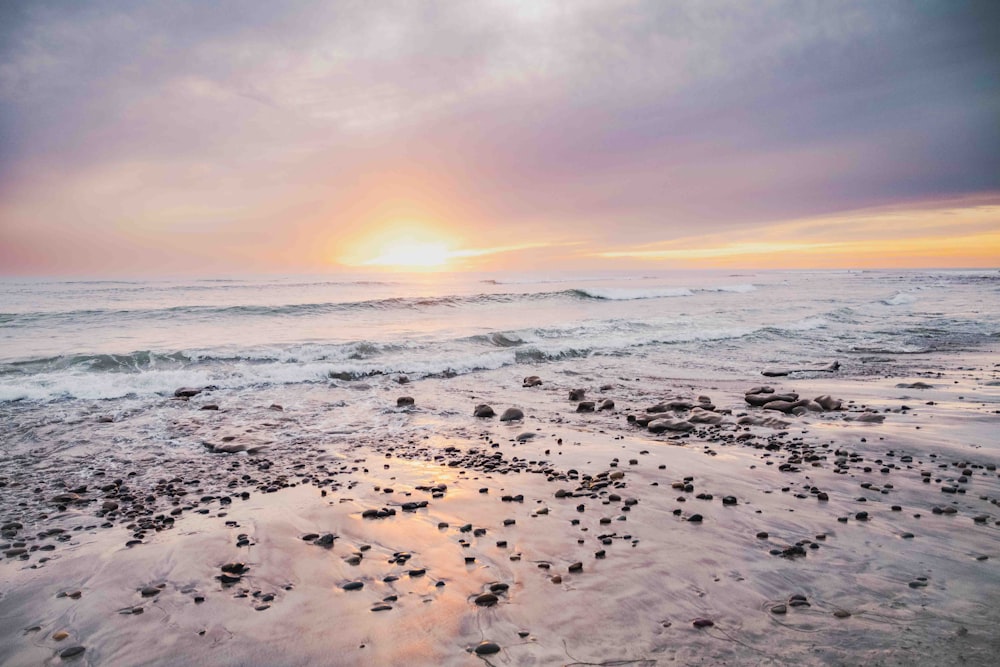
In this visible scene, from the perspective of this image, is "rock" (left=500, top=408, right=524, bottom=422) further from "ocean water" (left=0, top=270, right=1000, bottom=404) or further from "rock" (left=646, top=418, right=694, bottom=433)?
"ocean water" (left=0, top=270, right=1000, bottom=404)

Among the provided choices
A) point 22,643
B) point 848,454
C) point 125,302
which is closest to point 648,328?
point 848,454

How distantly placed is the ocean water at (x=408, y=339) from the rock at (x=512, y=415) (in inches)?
201

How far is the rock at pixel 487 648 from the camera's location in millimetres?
3234

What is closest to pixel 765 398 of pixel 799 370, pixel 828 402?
pixel 828 402

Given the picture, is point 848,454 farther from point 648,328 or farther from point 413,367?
point 648,328

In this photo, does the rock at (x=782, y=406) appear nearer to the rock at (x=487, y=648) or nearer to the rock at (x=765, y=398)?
the rock at (x=765, y=398)

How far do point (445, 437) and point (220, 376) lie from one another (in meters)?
8.03

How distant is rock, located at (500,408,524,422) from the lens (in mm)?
9664

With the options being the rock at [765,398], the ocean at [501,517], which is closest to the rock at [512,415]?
the ocean at [501,517]

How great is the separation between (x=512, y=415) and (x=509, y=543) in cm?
501

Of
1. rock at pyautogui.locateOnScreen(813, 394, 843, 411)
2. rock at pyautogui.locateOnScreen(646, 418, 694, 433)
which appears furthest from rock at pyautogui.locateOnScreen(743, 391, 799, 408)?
rock at pyautogui.locateOnScreen(646, 418, 694, 433)

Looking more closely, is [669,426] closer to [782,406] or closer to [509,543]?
[782,406]

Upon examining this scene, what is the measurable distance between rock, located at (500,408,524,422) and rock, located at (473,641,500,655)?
6336 mm

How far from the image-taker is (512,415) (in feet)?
32.0
